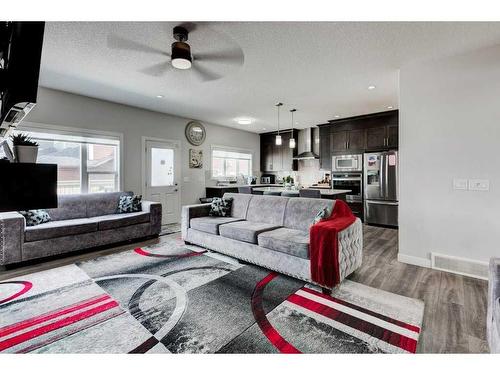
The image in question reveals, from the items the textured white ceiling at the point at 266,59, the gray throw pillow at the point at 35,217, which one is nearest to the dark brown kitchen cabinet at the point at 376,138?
the textured white ceiling at the point at 266,59

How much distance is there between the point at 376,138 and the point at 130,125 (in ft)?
17.4

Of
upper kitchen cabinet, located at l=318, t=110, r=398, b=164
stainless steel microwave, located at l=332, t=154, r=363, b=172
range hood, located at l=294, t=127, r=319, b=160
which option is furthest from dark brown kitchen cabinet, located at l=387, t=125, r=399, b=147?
range hood, located at l=294, t=127, r=319, b=160

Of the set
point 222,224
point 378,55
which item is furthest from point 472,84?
point 222,224

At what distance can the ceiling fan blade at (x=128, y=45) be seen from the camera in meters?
2.45

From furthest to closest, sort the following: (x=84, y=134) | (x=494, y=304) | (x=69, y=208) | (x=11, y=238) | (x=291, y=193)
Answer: (x=291, y=193), (x=84, y=134), (x=69, y=208), (x=11, y=238), (x=494, y=304)

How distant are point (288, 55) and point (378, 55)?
3.38ft

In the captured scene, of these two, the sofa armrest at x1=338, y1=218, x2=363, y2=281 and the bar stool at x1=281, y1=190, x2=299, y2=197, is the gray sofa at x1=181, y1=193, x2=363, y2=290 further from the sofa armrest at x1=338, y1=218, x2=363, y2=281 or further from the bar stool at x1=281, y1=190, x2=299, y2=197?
the bar stool at x1=281, y1=190, x2=299, y2=197

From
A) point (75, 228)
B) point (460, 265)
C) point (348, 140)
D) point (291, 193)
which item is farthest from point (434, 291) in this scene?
point (75, 228)

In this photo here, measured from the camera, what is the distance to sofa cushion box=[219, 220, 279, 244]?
3045 millimetres

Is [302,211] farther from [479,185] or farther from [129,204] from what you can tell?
[129,204]

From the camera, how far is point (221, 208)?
4141 millimetres

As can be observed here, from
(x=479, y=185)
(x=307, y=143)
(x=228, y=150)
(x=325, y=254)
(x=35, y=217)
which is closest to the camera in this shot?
(x=325, y=254)

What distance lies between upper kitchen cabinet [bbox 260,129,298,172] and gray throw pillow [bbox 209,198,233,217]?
3.88m

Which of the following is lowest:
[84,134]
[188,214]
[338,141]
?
[188,214]
